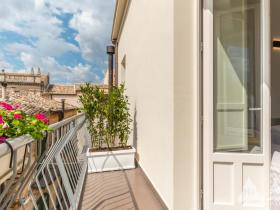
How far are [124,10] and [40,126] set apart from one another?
482cm

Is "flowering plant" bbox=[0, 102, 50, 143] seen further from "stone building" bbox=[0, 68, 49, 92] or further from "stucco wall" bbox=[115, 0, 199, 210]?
"stone building" bbox=[0, 68, 49, 92]

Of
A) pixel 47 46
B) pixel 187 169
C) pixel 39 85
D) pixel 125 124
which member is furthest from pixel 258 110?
pixel 47 46

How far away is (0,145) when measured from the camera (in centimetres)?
76

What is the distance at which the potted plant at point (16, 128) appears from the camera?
89 centimetres

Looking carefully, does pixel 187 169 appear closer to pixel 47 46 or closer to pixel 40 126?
pixel 40 126

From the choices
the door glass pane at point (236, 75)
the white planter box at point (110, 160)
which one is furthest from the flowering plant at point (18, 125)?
the white planter box at point (110, 160)

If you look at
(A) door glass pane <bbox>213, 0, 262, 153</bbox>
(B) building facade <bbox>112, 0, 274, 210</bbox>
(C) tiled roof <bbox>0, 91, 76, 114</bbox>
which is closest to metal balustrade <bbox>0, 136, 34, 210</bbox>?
(B) building facade <bbox>112, 0, 274, 210</bbox>

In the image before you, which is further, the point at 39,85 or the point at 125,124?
A: the point at 39,85

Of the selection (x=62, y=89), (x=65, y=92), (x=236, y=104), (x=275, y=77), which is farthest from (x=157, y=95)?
(x=62, y=89)

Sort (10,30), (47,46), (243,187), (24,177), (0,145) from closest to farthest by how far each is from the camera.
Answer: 1. (0,145)
2. (24,177)
3. (243,187)
4. (10,30)
5. (47,46)

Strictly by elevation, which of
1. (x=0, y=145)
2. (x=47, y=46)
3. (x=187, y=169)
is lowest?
(x=187, y=169)

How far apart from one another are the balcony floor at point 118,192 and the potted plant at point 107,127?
0.21 metres

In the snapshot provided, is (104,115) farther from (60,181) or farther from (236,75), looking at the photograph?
(236,75)

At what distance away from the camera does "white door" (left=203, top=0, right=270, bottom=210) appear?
1.72 m
